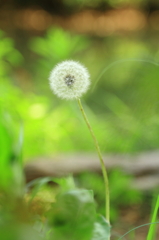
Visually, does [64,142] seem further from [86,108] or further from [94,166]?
[94,166]

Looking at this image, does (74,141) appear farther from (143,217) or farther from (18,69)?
(18,69)

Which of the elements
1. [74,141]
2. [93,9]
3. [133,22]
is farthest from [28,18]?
[74,141]

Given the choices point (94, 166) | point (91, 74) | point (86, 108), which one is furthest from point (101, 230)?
point (91, 74)

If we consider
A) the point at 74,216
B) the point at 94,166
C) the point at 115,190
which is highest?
the point at 94,166

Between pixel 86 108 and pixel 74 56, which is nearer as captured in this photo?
pixel 86 108

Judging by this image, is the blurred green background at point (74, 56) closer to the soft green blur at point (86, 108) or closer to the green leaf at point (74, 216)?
the soft green blur at point (86, 108)

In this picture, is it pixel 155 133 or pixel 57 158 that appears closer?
pixel 155 133
